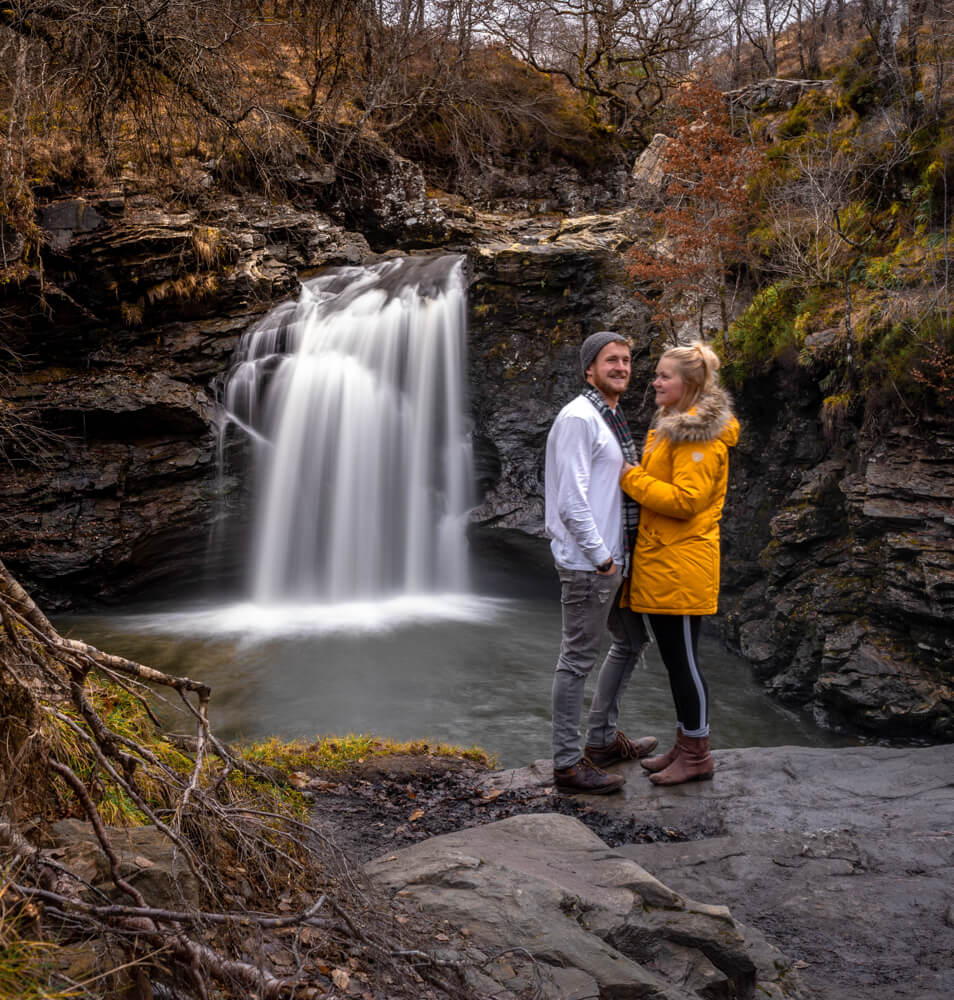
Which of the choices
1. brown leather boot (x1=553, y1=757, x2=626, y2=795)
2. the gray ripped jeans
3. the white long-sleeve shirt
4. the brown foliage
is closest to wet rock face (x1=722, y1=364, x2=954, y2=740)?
the brown foliage

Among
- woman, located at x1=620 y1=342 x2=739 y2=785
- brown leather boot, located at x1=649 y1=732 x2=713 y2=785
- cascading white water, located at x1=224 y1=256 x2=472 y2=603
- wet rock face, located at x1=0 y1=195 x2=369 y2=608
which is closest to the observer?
woman, located at x1=620 y1=342 x2=739 y2=785

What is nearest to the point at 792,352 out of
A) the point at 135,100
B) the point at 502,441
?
the point at 502,441

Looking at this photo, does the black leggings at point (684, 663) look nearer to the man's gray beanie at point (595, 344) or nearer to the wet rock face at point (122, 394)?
the man's gray beanie at point (595, 344)

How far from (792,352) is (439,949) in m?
8.69

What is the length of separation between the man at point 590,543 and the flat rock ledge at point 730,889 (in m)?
0.46

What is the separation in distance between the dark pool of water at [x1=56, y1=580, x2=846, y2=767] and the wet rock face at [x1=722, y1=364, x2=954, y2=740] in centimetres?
55

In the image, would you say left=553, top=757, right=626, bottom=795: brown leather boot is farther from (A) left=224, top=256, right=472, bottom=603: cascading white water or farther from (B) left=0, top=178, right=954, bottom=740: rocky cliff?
(A) left=224, top=256, right=472, bottom=603: cascading white water

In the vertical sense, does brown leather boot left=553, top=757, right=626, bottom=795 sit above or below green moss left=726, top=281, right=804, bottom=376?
below

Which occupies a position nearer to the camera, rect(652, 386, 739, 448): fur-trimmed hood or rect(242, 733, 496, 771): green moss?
rect(652, 386, 739, 448): fur-trimmed hood

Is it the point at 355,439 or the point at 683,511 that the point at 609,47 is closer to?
the point at 355,439

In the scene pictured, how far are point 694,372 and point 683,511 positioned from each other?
2.45 ft

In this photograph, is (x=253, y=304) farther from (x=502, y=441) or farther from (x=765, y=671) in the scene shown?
(x=765, y=671)

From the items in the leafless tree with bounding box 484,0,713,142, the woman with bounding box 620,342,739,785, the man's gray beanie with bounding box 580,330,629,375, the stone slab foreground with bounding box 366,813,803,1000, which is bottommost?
the stone slab foreground with bounding box 366,813,803,1000

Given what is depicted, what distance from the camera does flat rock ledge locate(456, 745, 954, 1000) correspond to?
8.27 feet
